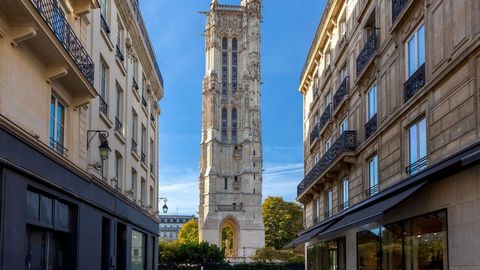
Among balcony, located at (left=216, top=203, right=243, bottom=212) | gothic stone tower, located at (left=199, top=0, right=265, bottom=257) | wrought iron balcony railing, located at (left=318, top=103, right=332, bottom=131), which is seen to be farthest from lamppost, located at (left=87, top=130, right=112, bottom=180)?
balcony, located at (left=216, top=203, right=243, bottom=212)

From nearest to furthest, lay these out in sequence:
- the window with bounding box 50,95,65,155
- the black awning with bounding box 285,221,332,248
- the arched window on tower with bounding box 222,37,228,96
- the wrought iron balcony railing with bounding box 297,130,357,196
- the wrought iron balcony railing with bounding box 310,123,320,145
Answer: the window with bounding box 50,95,65,155 < the wrought iron balcony railing with bounding box 297,130,357,196 < the black awning with bounding box 285,221,332,248 < the wrought iron balcony railing with bounding box 310,123,320,145 < the arched window on tower with bounding box 222,37,228,96

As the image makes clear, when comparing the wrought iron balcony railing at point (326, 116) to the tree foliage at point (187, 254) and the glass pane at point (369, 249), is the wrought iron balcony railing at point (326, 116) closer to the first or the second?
the glass pane at point (369, 249)

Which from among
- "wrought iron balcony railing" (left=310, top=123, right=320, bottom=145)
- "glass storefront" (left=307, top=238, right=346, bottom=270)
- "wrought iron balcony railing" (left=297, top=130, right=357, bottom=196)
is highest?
"wrought iron balcony railing" (left=310, top=123, right=320, bottom=145)

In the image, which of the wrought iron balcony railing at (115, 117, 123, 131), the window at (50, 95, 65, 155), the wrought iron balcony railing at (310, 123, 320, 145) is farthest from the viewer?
the wrought iron balcony railing at (310, 123, 320, 145)

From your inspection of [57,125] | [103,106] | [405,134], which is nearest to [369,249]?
[405,134]

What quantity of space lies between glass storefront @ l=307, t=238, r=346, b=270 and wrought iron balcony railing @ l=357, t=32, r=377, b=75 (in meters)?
7.08

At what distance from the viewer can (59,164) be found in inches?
541

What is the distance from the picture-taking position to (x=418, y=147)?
15.4 metres

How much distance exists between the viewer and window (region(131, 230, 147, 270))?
25.9 meters

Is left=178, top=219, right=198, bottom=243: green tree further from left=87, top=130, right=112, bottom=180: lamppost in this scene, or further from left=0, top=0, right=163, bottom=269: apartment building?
left=87, top=130, right=112, bottom=180: lamppost

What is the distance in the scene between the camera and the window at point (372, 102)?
787 inches

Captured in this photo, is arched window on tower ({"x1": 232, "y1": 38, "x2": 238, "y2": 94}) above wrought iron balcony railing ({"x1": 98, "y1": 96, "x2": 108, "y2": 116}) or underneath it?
→ above

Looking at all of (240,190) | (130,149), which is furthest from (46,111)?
(240,190)

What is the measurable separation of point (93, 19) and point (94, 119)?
2.71 meters
